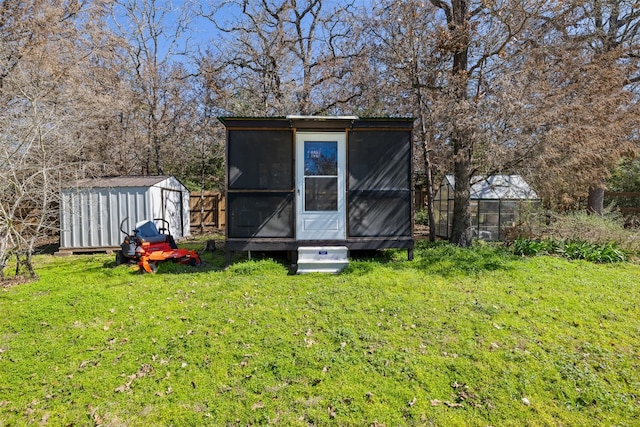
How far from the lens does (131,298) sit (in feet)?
15.6

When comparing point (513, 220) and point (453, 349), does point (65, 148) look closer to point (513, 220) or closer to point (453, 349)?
point (453, 349)

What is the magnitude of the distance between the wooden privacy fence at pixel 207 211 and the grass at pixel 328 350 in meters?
8.23

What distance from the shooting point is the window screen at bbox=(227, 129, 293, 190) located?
6.07 metres

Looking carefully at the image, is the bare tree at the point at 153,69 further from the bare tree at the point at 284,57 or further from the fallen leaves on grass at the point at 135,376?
the fallen leaves on grass at the point at 135,376

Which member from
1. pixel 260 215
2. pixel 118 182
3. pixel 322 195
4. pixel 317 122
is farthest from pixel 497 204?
pixel 118 182

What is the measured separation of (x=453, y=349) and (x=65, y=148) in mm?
9018

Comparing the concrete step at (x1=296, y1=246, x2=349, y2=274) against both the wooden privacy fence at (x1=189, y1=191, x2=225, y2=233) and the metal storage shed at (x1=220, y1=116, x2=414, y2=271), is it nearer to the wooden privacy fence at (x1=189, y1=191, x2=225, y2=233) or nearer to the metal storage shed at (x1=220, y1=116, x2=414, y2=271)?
the metal storage shed at (x1=220, y1=116, x2=414, y2=271)

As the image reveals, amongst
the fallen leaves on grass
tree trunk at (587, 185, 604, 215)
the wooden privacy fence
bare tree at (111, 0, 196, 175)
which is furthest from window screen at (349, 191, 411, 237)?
bare tree at (111, 0, 196, 175)

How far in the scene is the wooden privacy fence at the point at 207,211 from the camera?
13.6 m

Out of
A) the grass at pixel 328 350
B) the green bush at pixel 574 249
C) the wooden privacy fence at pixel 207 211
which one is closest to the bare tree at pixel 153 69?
the wooden privacy fence at pixel 207 211

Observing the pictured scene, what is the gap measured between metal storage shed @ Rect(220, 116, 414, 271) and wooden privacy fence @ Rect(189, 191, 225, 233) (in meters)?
8.23

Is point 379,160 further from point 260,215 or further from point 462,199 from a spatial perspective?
point 462,199

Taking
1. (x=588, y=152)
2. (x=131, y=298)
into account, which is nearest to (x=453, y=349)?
(x=131, y=298)

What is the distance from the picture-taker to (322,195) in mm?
6277
